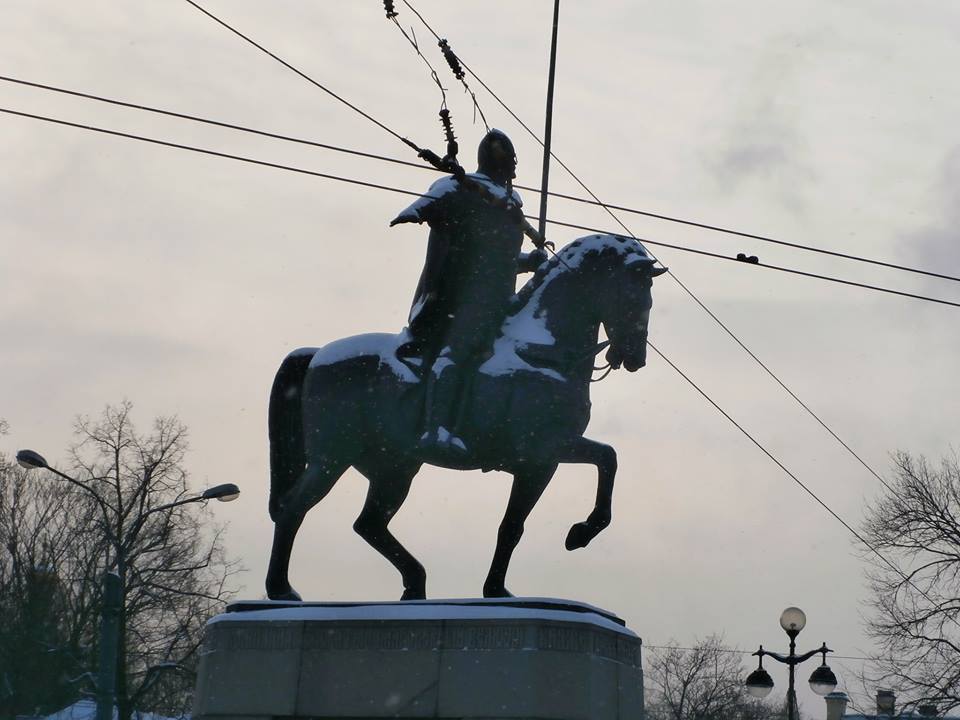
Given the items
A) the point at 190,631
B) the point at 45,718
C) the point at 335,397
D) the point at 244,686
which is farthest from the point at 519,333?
the point at 45,718

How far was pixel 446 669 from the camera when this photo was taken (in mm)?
11078

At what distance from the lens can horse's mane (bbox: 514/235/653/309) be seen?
12141mm

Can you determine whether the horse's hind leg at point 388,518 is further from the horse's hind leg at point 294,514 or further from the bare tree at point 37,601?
the bare tree at point 37,601

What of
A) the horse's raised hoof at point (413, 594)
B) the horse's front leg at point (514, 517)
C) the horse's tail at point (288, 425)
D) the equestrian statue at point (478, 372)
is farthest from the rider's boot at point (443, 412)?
the horse's tail at point (288, 425)

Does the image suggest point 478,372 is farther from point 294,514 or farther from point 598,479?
point 294,514

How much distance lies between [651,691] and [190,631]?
50.0 m

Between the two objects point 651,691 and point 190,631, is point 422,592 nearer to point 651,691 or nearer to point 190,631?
point 190,631

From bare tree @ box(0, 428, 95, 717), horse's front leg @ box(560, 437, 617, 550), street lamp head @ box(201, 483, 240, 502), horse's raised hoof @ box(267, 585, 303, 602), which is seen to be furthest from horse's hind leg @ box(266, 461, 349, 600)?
bare tree @ box(0, 428, 95, 717)

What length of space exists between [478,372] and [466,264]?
100cm

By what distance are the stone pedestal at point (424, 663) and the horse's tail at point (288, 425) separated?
1424 millimetres

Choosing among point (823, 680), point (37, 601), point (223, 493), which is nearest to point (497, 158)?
point (223, 493)

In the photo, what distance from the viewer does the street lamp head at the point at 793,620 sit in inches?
880

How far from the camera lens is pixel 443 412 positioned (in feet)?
38.9

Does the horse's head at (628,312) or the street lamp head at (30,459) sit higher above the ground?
the street lamp head at (30,459)
